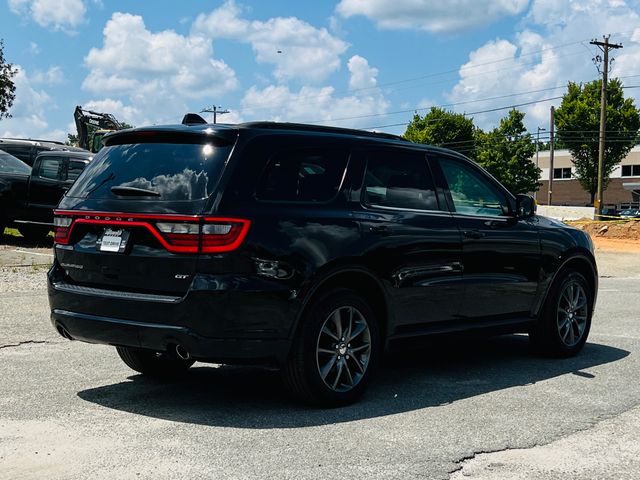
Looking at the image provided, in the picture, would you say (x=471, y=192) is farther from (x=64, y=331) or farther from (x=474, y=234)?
(x=64, y=331)

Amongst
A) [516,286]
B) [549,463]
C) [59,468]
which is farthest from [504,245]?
[59,468]

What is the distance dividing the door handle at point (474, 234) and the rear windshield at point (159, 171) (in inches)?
85.4

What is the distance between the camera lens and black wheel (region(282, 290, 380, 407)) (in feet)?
18.0

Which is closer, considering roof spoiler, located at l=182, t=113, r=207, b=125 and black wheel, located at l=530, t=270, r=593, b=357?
roof spoiler, located at l=182, t=113, r=207, b=125

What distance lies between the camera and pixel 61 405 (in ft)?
18.6

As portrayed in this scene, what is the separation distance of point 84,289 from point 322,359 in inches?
63.9

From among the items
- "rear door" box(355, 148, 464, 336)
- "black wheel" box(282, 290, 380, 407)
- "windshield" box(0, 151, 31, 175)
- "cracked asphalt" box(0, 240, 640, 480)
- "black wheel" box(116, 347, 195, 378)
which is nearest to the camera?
"cracked asphalt" box(0, 240, 640, 480)

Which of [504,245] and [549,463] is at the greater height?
[504,245]

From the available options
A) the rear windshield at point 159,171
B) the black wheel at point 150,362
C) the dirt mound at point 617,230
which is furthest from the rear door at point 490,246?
the dirt mound at point 617,230

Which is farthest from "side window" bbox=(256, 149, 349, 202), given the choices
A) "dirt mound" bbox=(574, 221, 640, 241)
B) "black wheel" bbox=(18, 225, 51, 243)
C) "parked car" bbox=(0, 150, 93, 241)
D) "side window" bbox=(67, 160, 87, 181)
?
"dirt mound" bbox=(574, 221, 640, 241)

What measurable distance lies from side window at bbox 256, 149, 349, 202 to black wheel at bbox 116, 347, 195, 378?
171 centimetres

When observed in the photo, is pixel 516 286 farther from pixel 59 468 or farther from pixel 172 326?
pixel 59 468

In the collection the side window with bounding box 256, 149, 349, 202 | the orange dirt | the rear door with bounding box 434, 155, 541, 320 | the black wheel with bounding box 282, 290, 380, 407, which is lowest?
the orange dirt

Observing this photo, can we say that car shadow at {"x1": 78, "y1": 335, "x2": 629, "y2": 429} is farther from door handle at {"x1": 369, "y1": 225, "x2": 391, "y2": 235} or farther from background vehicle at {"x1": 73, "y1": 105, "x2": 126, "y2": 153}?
background vehicle at {"x1": 73, "y1": 105, "x2": 126, "y2": 153}
